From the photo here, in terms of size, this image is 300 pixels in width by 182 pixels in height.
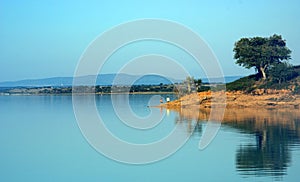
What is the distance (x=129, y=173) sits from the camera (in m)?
13.6

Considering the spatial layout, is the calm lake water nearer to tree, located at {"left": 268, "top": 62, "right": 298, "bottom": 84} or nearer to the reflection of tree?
the reflection of tree

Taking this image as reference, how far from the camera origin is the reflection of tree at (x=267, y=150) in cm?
1324

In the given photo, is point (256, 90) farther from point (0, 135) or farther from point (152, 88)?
point (152, 88)

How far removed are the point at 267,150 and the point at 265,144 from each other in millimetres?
1302

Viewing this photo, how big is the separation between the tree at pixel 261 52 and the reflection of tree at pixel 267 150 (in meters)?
20.1

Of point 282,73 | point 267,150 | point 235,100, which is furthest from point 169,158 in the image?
point 282,73

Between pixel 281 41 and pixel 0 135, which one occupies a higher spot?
pixel 281 41

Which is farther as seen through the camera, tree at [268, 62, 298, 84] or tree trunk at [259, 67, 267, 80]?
tree trunk at [259, 67, 267, 80]

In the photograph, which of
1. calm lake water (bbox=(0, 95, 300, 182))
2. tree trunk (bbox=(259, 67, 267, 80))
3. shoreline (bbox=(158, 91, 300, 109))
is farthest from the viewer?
tree trunk (bbox=(259, 67, 267, 80))

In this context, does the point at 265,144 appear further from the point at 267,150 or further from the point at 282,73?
the point at 282,73

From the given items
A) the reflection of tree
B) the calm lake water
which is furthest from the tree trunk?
the reflection of tree

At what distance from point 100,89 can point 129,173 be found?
86.2 metres

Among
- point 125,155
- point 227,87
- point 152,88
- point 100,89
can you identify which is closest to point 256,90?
point 227,87

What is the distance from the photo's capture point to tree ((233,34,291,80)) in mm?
42656
